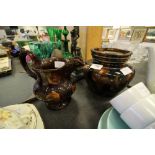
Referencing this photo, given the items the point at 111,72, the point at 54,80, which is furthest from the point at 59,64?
the point at 111,72

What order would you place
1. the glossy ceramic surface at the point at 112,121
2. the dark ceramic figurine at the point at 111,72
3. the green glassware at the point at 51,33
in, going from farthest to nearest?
the green glassware at the point at 51,33 < the dark ceramic figurine at the point at 111,72 < the glossy ceramic surface at the point at 112,121

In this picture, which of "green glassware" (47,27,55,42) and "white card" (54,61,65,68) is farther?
"green glassware" (47,27,55,42)

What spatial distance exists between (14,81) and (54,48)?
30 centimetres

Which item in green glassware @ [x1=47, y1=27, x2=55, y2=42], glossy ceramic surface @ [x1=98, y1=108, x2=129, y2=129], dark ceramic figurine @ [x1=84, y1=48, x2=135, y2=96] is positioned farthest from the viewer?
green glassware @ [x1=47, y1=27, x2=55, y2=42]

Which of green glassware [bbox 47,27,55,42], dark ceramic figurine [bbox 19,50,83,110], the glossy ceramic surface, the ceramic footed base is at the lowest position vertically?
the ceramic footed base

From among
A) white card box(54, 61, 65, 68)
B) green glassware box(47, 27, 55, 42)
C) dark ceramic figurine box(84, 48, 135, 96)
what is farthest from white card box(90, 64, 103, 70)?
green glassware box(47, 27, 55, 42)

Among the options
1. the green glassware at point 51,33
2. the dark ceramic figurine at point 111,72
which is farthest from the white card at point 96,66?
the green glassware at point 51,33

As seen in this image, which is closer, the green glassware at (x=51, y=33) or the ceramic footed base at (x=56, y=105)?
the ceramic footed base at (x=56, y=105)

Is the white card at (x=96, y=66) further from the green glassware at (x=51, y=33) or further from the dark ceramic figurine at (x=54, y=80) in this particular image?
the green glassware at (x=51, y=33)

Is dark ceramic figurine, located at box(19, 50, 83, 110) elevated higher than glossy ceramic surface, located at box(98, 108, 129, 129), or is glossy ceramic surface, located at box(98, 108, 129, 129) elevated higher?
dark ceramic figurine, located at box(19, 50, 83, 110)

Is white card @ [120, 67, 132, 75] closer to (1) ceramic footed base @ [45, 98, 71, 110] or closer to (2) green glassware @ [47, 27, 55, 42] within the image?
(1) ceramic footed base @ [45, 98, 71, 110]

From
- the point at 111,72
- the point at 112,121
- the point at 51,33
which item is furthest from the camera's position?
the point at 51,33

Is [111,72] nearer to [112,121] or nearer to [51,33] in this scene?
[112,121]
